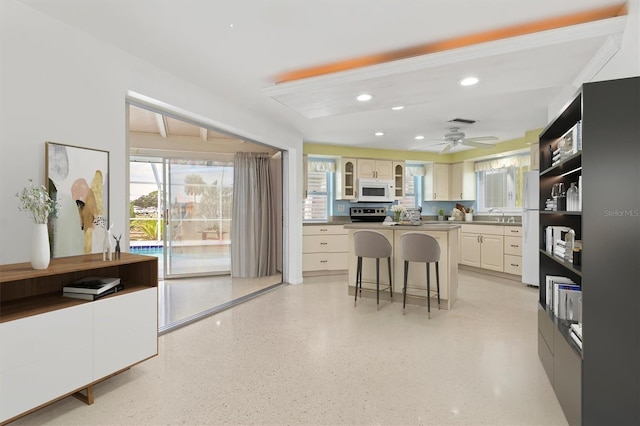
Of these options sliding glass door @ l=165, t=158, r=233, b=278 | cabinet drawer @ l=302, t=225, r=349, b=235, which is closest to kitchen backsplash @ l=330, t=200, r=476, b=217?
cabinet drawer @ l=302, t=225, r=349, b=235

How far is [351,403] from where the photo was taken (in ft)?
6.49

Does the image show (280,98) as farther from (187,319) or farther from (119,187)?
(187,319)

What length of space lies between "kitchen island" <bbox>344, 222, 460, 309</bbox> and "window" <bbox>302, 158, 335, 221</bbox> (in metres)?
2.26

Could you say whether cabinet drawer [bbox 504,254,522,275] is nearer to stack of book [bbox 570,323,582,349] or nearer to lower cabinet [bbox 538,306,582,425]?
lower cabinet [bbox 538,306,582,425]

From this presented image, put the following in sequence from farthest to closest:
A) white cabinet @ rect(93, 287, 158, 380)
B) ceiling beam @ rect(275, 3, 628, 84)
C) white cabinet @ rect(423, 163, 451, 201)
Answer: white cabinet @ rect(423, 163, 451, 201), ceiling beam @ rect(275, 3, 628, 84), white cabinet @ rect(93, 287, 158, 380)

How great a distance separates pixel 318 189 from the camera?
21.7 feet

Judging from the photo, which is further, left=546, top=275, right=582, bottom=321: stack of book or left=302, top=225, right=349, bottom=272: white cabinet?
left=302, top=225, right=349, bottom=272: white cabinet

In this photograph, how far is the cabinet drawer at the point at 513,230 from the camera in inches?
204

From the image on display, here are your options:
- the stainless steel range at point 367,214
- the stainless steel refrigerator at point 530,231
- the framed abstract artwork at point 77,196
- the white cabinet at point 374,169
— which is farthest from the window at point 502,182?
the framed abstract artwork at point 77,196

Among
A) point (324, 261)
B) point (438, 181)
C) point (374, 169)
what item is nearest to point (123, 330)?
point (324, 261)

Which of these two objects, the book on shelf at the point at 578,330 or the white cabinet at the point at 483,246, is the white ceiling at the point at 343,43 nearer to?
the book on shelf at the point at 578,330

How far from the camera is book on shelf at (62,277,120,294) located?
6.55ft

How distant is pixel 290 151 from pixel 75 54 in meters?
3.11

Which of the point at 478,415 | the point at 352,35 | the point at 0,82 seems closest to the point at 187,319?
the point at 0,82
